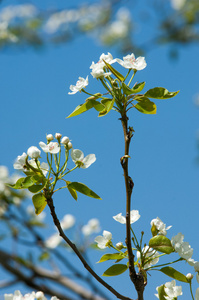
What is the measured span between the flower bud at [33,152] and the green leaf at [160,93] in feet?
1.18

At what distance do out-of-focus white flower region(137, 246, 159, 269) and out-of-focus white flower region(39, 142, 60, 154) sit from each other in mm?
385

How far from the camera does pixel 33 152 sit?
120cm

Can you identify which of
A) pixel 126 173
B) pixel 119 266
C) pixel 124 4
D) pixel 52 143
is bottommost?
pixel 119 266

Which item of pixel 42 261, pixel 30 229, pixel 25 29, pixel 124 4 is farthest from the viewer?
pixel 25 29

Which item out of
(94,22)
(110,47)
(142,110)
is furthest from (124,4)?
(142,110)

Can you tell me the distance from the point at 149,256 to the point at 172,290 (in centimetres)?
15

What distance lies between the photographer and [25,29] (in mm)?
7473

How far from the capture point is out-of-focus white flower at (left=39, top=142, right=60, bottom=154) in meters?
1.21

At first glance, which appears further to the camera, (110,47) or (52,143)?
(110,47)

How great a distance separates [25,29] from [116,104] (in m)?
6.79

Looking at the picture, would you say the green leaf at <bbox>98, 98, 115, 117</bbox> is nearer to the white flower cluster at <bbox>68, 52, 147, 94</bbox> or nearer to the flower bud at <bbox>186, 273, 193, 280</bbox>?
the white flower cluster at <bbox>68, 52, 147, 94</bbox>

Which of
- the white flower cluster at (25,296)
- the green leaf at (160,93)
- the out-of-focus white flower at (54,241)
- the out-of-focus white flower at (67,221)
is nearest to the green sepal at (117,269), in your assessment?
the white flower cluster at (25,296)

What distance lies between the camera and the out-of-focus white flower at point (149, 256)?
1.18 metres

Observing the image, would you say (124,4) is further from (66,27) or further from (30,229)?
(30,229)
